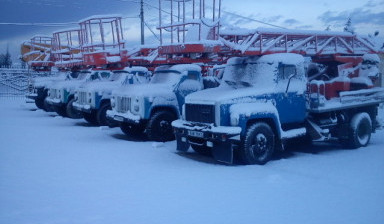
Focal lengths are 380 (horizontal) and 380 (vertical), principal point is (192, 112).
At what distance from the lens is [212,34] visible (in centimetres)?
895

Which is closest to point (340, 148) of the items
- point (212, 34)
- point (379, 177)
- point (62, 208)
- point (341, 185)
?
point (379, 177)

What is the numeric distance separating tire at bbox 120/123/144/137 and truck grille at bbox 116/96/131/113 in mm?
577

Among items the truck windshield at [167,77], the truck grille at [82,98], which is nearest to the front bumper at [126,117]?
the truck windshield at [167,77]

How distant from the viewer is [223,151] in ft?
23.7

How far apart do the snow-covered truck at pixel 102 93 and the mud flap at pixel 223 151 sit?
5.62 m

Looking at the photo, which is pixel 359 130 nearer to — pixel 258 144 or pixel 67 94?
pixel 258 144

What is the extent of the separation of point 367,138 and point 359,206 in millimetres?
4853

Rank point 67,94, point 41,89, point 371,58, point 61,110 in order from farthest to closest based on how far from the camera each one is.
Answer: point 41,89 < point 61,110 < point 67,94 < point 371,58

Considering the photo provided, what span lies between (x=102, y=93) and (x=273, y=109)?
6.81m

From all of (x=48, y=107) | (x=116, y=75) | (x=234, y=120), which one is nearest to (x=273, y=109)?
(x=234, y=120)

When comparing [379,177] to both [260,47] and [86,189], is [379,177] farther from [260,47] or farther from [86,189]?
[86,189]

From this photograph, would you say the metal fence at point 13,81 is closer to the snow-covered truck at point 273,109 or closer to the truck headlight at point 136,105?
the truck headlight at point 136,105

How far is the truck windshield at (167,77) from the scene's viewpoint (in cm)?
1039

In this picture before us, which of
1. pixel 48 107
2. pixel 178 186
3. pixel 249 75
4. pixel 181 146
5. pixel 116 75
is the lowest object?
pixel 178 186
